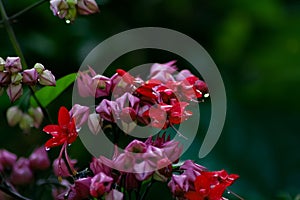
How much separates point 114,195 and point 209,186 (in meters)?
0.19

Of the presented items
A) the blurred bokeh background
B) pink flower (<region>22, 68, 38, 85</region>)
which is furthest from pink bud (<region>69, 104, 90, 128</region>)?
the blurred bokeh background

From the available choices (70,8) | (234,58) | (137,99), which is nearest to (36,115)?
(70,8)

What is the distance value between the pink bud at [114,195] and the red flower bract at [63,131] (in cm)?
15

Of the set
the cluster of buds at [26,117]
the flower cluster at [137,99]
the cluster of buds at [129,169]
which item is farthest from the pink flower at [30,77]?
the cluster of buds at [26,117]

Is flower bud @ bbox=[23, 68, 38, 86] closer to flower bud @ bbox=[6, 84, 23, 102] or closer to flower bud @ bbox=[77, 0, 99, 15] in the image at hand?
flower bud @ bbox=[6, 84, 23, 102]

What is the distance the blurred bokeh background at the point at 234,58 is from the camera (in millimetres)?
2371

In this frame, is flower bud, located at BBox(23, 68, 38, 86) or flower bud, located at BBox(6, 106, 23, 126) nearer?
flower bud, located at BBox(23, 68, 38, 86)

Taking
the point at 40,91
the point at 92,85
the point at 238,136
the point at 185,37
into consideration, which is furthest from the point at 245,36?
the point at 92,85

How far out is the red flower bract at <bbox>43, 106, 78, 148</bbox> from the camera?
1.37 m

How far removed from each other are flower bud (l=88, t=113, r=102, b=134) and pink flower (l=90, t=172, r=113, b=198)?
10 centimetres

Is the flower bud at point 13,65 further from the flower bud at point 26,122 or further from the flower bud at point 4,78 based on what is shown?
the flower bud at point 26,122

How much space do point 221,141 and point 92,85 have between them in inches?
45.4

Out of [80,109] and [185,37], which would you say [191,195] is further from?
[185,37]

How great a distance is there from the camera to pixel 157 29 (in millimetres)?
2789
